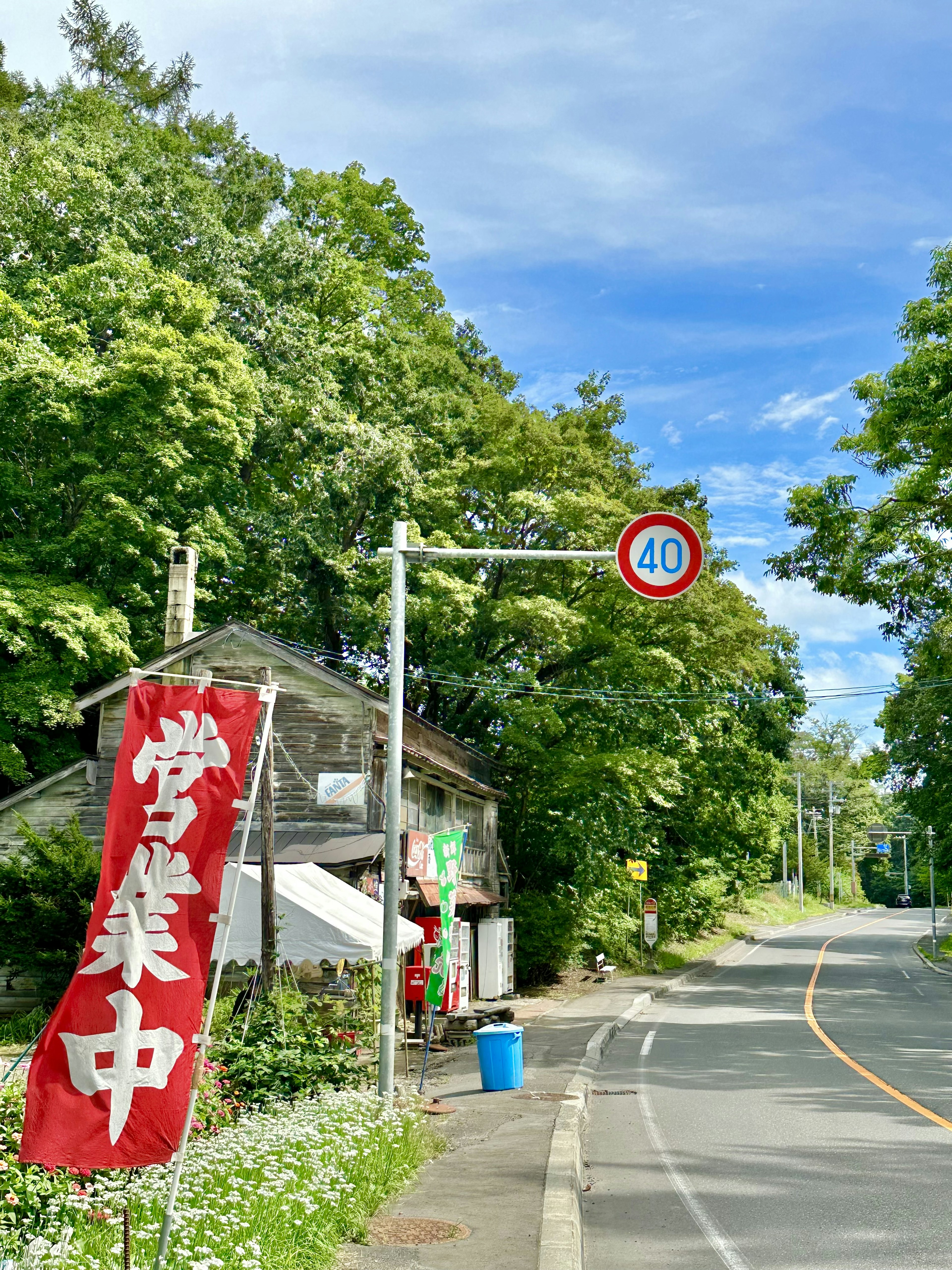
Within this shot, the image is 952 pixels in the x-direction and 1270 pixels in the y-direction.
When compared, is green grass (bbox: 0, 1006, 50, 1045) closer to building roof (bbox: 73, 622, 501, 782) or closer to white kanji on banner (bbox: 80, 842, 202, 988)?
building roof (bbox: 73, 622, 501, 782)

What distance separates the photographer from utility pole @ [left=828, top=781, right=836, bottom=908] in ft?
323

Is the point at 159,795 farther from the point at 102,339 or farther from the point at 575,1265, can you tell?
the point at 102,339

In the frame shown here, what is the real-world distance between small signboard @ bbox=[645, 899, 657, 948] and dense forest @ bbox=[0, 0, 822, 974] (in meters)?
0.63

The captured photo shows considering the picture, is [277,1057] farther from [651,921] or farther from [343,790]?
[651,921]

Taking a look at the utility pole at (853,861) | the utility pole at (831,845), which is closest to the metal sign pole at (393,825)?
the utility pole at (831,845)

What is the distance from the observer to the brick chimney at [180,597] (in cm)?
2300

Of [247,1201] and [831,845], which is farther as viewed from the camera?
[831,845]

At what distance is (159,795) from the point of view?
5.60 m

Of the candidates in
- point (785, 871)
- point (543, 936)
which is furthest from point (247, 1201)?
point (785, 871)

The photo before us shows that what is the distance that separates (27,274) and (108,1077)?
2829cm

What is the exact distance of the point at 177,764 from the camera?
5.66 metres

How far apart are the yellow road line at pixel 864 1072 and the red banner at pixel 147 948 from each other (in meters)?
8.53

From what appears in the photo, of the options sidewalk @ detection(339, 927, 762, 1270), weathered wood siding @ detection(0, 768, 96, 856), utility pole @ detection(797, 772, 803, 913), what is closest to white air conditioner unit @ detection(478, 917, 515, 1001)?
sidewalk @ detection(339, 927, 762, 1270)

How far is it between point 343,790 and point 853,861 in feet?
330
